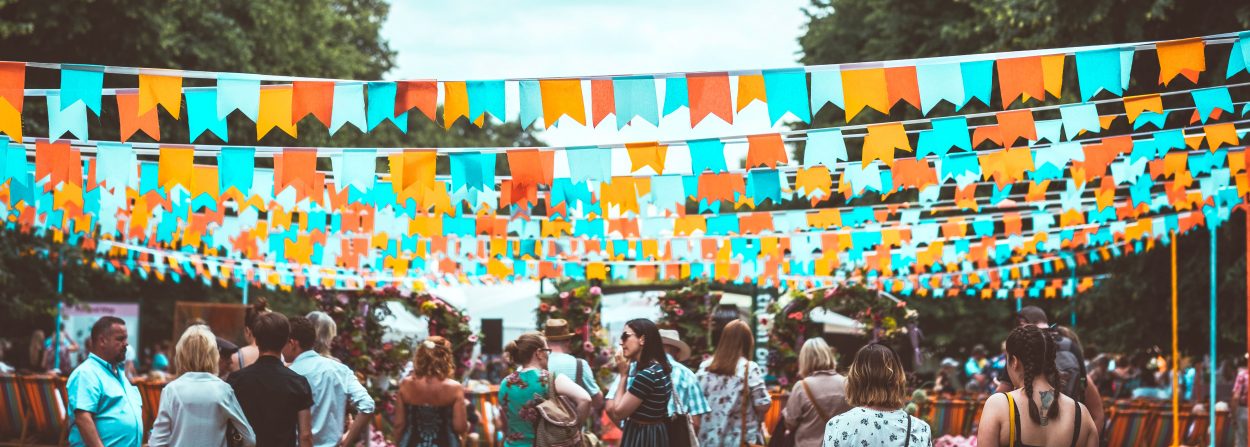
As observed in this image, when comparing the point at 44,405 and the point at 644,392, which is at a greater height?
the point at 644,392

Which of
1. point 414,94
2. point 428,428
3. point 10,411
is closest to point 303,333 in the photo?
point 428,428

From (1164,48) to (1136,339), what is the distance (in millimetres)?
11979

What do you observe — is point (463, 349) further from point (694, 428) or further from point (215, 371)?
point (215, 371)

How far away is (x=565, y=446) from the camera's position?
23.2 ft

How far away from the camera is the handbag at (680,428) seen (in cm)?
727

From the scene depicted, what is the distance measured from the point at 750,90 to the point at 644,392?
1.78 metres

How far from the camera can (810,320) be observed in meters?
12.9

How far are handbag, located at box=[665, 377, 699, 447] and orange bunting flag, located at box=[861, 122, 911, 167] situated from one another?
1.72 m

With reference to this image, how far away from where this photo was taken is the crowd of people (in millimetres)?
4977

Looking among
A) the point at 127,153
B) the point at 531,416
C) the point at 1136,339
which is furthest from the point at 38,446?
the point at 1136,339

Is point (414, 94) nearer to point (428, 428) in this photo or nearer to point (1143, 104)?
point (428, 428)

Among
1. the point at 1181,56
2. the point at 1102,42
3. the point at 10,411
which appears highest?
the point at 1102,42

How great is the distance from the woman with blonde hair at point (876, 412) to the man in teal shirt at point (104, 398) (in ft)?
11.2

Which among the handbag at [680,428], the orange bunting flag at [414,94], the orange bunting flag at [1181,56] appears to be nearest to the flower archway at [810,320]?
the handbag at [680,428]
